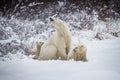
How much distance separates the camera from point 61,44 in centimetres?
361

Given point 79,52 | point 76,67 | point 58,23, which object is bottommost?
point 76,67

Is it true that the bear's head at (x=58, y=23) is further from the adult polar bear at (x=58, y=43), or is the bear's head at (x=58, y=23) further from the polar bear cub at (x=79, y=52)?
the polar bear cub at (x=79, y=52)

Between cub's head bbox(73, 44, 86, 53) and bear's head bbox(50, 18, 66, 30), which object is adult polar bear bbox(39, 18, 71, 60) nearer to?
bear's head bbox(50, 18, 66, 30)

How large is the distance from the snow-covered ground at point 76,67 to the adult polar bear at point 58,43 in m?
0.18

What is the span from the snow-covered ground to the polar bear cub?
69 millimetres

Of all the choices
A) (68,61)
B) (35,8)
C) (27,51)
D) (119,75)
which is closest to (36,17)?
(35,8)

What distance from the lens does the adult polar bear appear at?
11.8ft

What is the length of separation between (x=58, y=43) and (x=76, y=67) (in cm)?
51

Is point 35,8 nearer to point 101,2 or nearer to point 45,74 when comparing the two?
point 101,2

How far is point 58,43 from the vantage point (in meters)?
3.62

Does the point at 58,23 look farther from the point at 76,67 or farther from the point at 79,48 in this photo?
the point at 76,67

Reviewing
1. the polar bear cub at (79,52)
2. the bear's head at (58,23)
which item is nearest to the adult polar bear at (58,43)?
the bear's head at (58,23)

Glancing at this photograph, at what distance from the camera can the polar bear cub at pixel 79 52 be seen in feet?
11.3

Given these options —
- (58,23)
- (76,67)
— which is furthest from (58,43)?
(76,67)
